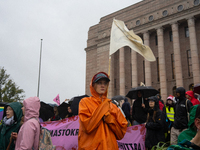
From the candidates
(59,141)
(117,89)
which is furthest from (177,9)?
(59,141)

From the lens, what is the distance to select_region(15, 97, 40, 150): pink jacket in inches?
116

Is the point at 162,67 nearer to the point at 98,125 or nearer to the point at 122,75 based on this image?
the point at 122,75

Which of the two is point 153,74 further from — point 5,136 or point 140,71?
point 5,136

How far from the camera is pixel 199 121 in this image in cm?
196

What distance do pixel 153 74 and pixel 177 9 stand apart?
9.59 metres

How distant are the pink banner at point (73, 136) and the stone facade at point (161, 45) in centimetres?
1972

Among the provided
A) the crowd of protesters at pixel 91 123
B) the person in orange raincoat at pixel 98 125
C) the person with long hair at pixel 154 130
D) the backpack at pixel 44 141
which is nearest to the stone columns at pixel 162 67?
the person with long hair at pixel 154 130

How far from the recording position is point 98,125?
297 centimetres

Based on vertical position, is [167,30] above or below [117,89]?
above

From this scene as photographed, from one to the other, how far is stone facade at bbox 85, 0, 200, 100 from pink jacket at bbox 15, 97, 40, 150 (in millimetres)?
23101

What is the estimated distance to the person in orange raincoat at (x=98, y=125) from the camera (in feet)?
9.55

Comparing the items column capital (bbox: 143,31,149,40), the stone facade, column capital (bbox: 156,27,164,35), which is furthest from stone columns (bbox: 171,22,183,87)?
column capital (bbox: 143,31,149,40)

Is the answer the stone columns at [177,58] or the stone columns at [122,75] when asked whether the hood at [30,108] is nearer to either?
the stone columns at [177,58]

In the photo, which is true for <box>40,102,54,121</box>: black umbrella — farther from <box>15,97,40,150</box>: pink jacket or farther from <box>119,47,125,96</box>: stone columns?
<box>119,47,125,96</box>: stone columns
